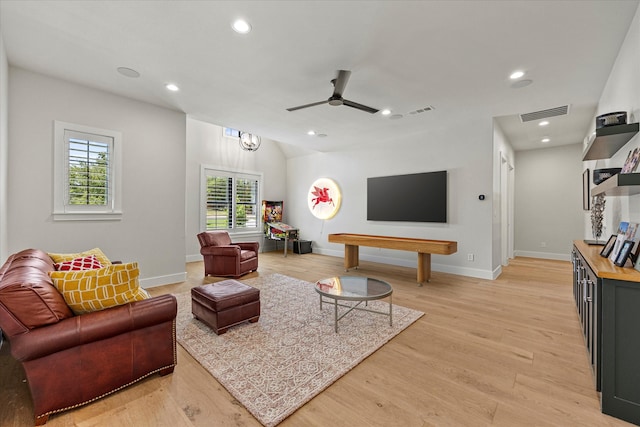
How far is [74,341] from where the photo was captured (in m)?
1.62

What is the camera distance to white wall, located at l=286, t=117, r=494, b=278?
481cm

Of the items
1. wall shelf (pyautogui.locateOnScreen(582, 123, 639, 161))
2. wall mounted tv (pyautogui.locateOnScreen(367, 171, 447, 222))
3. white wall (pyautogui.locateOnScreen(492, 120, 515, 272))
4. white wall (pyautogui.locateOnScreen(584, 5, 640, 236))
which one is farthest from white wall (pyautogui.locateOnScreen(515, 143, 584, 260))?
wall shelf (pyautogui.locateOnScreen(582, 123, 639, 161))

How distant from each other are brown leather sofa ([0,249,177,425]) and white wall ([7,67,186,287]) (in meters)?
1.94

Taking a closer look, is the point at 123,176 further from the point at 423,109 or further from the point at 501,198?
the point at 501,198

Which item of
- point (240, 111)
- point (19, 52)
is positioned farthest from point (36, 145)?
point (240, 111)

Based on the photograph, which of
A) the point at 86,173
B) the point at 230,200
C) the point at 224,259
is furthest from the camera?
the point at 230,200

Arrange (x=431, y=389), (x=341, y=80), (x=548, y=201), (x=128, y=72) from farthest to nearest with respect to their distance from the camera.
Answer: (x=548, y=201) → (x=128, y=72) → (x=341, y=80) → (x=431, y=389)

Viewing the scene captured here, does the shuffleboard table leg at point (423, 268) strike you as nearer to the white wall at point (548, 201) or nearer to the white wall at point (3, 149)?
the white wall at point (548, 201)

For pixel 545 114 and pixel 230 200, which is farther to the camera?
pixel 230 200

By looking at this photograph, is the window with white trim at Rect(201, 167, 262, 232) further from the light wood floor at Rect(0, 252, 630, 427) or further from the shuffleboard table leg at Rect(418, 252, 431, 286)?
the shuffleboard table leg at Rect(418, 252, 431, 286)

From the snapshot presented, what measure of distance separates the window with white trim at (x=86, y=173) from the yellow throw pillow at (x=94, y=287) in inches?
96.3

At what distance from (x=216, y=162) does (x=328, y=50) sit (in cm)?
513

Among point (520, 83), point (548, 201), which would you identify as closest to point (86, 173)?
point (520, 83)

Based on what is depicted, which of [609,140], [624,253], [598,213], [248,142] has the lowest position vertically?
[624,253]
